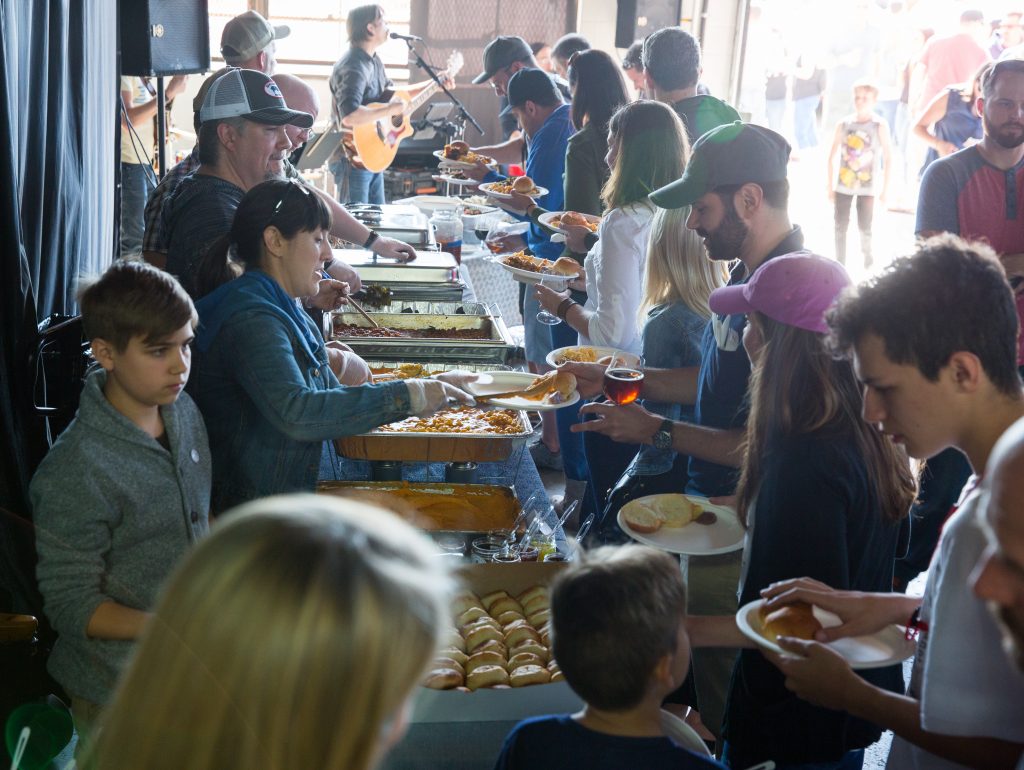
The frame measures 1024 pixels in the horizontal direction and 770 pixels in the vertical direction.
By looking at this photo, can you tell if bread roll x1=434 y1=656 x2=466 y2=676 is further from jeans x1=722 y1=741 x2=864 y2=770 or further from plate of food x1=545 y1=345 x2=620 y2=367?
plate of food x1=545 y1=345 x2=620 y2=367

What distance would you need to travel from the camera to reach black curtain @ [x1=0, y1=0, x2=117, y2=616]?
2309 mm

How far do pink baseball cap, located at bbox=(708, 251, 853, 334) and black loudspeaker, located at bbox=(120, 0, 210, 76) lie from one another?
2864 millimetres

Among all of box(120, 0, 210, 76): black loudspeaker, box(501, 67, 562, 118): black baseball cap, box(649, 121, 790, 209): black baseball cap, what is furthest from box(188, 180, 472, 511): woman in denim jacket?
box(501, 67, 562, 118): black baseball cap

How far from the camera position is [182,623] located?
0.71 m

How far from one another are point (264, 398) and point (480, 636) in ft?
1.99

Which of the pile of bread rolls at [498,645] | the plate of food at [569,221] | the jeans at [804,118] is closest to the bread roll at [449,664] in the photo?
the pile of bread rolls at [498,645]

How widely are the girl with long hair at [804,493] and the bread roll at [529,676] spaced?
0.32 metres

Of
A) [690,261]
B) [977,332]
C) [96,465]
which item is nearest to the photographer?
[977,332]

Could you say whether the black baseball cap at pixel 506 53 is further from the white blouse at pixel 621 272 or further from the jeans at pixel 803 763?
the jeans at pixel 803 763

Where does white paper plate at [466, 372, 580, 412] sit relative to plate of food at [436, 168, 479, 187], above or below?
below

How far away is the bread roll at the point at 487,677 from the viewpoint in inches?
66.7

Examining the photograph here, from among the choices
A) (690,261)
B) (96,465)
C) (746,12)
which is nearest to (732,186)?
→ (690,261)

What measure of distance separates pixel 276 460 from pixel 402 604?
1.41 m

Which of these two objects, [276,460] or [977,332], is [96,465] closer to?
[276,460]
